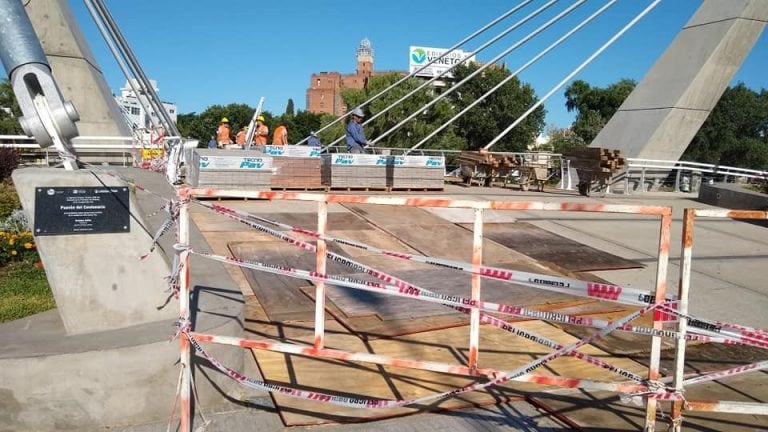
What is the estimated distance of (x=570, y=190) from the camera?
19062mm

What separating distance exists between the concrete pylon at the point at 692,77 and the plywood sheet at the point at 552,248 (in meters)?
9.71

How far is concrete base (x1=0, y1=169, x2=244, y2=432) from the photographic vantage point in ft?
12.2

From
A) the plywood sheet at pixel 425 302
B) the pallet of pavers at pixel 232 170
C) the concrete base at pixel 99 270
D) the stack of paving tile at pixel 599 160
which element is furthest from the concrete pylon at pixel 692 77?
the concrete base at pixel 99 270

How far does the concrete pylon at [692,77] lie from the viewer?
714 inches

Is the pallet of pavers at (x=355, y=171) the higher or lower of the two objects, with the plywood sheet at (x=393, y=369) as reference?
higher

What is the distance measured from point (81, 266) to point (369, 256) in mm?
4819

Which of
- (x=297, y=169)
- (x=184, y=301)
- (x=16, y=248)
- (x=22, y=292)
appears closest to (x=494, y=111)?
(x=297, y=169)

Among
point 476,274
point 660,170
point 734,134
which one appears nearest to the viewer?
point 476,274

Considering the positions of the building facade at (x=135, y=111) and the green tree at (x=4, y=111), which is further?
the green tree at (x=4, y=111)

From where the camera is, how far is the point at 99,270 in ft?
14.0

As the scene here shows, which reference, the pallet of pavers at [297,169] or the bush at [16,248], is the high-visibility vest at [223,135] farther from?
the bush at [16,248]

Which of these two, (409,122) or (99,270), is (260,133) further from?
(409,122)

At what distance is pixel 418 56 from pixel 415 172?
139 metres

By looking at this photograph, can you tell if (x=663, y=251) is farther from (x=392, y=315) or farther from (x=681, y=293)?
(x=392, y=315)
